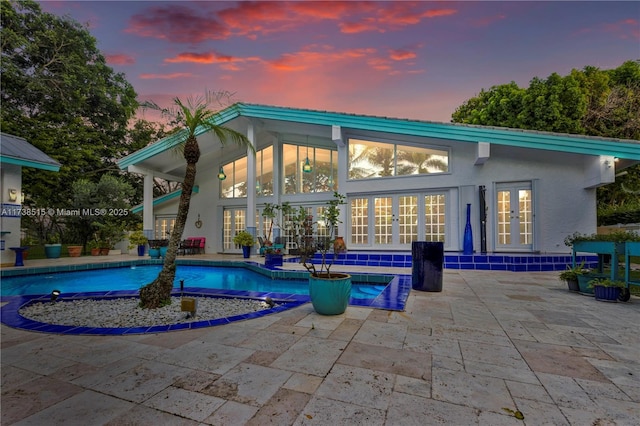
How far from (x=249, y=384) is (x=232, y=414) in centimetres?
32

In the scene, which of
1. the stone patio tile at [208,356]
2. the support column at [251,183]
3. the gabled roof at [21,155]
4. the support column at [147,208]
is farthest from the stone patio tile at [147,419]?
the support column at [147,208]

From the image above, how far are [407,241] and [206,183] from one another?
9391 millimetres

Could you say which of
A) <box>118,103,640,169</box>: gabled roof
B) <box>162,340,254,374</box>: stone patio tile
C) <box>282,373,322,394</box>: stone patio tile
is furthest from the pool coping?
<box>118,103,640,169</box>: gabled roof

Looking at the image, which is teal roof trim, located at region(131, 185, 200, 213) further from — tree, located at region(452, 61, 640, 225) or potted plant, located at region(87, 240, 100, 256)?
tree, located at region(452, 61, 640, 225)

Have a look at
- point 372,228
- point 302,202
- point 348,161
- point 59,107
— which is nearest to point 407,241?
point 372,228

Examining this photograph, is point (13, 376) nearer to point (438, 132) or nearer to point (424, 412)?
point (424, 412)

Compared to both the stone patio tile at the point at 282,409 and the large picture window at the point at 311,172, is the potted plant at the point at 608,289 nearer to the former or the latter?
the stone patio tile at the point at 282,409

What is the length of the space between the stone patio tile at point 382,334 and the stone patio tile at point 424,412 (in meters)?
0.81

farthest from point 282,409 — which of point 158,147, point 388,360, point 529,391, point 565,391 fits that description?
point 158,147

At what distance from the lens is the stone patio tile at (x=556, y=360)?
2.00m

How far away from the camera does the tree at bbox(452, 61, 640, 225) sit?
11.1 meters

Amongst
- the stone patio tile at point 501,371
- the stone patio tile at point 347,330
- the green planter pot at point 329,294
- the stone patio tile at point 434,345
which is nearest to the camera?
the stone patio tile at point 501,371

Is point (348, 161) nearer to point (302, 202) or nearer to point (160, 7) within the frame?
point (302, 202)

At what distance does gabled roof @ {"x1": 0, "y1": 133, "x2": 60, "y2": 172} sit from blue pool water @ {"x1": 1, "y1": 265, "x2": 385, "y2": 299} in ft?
11.1
